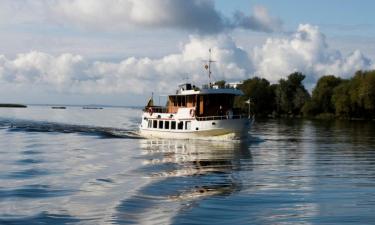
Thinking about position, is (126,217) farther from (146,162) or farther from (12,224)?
(146,162)

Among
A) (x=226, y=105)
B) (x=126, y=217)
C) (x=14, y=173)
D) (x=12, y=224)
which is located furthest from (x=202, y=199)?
(x=226, y=105)

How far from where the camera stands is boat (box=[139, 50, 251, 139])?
55.5 m

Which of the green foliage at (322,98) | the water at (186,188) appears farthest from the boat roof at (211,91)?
the green foliage at (322,98)

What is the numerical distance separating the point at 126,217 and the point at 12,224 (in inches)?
149

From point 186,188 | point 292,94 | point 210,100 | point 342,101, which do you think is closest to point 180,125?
point 210,100

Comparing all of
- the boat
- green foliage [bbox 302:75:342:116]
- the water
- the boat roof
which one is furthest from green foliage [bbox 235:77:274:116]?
the water

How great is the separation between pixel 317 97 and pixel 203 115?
372 feet

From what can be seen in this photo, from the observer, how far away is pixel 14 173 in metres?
29.5

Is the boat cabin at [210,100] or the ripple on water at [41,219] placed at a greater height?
the boat cabin at [210,100]

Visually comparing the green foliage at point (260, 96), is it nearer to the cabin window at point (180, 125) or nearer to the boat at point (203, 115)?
the boat at point (203, 115)

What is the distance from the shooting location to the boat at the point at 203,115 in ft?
182

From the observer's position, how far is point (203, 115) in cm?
5759

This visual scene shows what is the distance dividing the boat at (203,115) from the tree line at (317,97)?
73.4 m

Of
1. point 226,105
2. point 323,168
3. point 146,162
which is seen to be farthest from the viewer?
point 226,105
